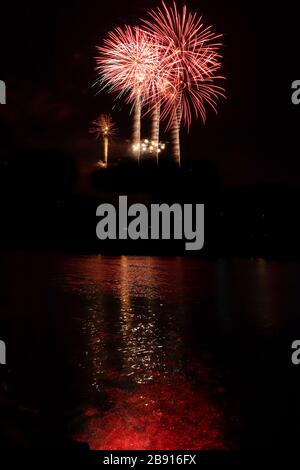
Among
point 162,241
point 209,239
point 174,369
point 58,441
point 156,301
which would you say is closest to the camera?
point 58,441

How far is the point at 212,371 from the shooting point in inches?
268

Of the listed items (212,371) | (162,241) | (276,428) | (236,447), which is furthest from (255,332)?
(162,241)

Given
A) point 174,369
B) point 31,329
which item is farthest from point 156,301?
point 174,369

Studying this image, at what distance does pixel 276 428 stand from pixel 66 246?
28.9 meters

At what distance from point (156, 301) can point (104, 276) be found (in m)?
5.70

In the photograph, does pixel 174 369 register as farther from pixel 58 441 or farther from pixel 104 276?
pixel 104 276

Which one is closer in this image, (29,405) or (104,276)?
(29,405)

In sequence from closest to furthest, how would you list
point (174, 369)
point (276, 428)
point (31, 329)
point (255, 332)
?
1. point (276, 428)
2. point (174, 369)
3. point (31, 329)
4. point (255, 332)

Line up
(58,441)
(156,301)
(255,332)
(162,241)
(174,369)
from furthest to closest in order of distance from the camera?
(162,241) < (156,301) < (255,332) < (174,369) < (58,441)

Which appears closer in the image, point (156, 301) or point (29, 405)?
point (29, 405)

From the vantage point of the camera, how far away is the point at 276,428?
529cm

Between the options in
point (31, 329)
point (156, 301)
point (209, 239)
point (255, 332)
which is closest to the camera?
point (31, 329)
